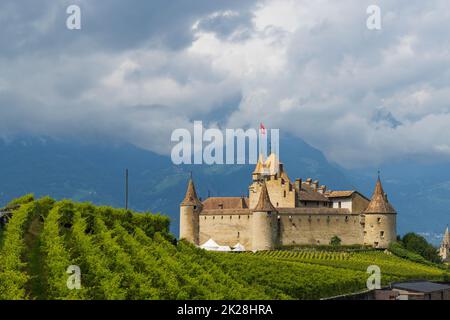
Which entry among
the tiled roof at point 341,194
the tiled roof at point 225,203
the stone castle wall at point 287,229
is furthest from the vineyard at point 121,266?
the tiled roof at point 225,203

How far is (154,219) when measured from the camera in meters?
46.2

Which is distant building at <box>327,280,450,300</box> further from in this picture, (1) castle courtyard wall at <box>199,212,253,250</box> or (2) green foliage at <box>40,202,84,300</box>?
(1) castle courtyard wall at <box>199,212,253,250</box>

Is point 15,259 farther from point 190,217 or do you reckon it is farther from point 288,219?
point 190,217

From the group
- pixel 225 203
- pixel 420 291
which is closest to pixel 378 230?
pixel 225 203

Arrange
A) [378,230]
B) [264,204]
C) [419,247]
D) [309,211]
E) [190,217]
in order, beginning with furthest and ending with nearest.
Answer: [419,247] → [190,217] → [378,230] → [309,211] → [264,204]

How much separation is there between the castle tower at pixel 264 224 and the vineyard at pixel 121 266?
93.7 ft

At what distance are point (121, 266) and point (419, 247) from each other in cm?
6777

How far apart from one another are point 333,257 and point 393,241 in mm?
15157

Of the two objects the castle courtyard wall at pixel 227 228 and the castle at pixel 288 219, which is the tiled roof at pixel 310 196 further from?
the castle courtyard wall at pixel 227 228

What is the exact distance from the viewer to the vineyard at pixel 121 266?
24.5m

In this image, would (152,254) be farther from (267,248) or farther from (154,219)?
(267,248)

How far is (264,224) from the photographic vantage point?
270 ft

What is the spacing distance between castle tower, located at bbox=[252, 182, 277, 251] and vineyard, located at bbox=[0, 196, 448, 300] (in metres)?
28.6
